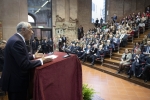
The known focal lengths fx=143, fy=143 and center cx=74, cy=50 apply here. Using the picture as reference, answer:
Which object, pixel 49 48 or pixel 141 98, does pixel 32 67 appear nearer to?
pixel 141 98

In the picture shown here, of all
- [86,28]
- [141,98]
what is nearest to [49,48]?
[86,28]

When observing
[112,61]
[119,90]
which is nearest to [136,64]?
[119,90]

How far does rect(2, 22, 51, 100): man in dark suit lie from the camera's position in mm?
1342

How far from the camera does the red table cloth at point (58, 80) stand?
1338 mm

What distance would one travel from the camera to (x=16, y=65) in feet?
4.64

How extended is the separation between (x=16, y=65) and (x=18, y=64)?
8 centimetres

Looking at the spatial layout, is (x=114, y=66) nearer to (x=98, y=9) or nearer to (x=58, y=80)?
(x=58, y=80)

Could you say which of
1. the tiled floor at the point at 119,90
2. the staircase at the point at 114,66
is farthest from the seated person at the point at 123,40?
the tiled floor at the point at 119,90

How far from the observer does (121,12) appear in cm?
1653

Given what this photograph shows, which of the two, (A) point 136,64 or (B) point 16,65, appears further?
(A) point 136,64

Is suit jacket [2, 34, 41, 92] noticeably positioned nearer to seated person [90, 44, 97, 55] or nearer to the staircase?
the staircase

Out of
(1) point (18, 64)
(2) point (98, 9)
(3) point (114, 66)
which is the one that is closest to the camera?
(1) point (18, 64)

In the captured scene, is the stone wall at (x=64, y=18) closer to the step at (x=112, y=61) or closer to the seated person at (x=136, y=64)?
the step at (x=112, y=61)

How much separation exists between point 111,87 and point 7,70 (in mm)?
3702
